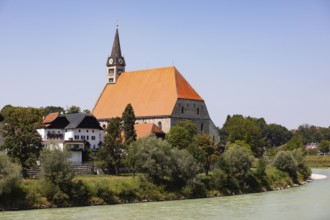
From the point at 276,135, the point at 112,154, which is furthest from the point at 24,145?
the point at 276,135

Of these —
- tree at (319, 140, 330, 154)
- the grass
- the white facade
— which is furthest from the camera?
tree at (319, 140, 330, 154)

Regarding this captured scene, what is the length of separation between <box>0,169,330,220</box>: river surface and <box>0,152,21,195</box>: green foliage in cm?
177

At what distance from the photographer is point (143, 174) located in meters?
44.9

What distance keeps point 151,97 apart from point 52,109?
196ft

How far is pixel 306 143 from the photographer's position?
562 feet

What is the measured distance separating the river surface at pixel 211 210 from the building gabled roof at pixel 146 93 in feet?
83.5

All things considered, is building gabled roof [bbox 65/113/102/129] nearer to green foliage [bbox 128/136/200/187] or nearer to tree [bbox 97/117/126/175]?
tree [bbox 97/117/126/175]

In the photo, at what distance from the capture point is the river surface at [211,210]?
3341 centimetres

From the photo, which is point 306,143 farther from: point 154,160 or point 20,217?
point 20,217

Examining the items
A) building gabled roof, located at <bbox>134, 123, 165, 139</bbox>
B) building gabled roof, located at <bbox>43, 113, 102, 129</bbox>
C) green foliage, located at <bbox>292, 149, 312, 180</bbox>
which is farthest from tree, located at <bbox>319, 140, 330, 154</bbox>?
building gabled roof, located at <bbox>43, 113, 102, 129</bbox>

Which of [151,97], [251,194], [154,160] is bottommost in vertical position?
[251,194]

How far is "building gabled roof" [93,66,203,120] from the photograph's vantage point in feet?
225

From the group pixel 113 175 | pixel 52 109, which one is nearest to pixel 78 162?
pixel 113 175

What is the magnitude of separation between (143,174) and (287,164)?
21593 millimetres
